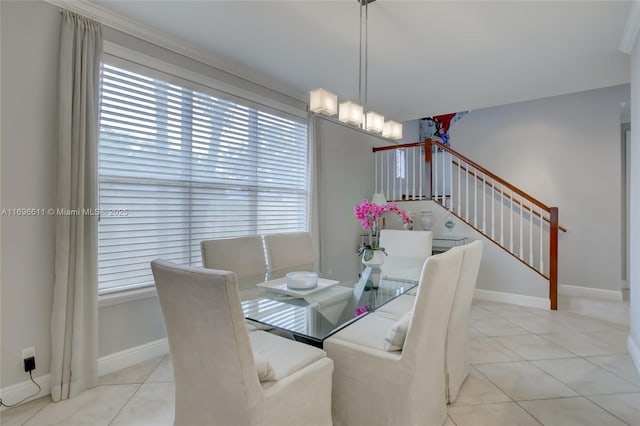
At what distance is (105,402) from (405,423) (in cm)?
183

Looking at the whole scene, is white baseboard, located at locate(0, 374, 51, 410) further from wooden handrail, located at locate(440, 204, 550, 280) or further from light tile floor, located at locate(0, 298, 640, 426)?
wooden handrail, located at locate(440, 204, 550, 280)

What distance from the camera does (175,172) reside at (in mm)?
2738

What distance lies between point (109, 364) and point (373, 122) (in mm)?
2657

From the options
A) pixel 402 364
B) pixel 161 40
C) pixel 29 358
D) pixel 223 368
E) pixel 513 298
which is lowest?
pixel 513 298

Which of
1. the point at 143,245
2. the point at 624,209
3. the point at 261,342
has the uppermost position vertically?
the point at 624,209

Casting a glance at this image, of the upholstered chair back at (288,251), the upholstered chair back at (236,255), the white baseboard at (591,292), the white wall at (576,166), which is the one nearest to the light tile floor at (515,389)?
the upholstered chair back at (236,255)

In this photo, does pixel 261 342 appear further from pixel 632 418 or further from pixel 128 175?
pixel 632 418

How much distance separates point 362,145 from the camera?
497 cm

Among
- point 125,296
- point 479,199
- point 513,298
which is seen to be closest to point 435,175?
point 479,199

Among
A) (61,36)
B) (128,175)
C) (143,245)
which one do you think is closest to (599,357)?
(143,245)

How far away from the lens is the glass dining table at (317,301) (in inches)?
63.9

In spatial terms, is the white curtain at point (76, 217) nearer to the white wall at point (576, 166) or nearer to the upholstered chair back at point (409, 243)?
the upholstered chair back at point (409, 243)

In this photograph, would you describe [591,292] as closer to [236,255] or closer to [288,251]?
[288,251]

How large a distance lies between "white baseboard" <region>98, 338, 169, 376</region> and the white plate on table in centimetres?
101
